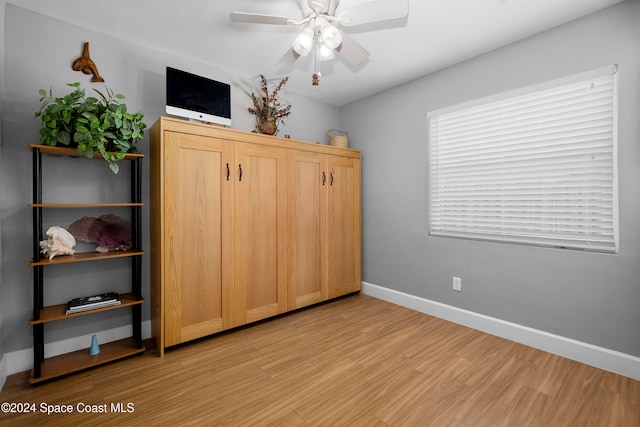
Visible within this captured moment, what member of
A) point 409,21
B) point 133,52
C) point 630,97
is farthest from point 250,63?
point 630,97

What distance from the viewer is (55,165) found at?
2.08m

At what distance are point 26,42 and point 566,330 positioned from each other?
14.6 ft

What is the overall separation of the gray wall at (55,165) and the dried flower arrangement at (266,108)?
879 millimetres

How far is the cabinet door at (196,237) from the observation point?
2.14 meters

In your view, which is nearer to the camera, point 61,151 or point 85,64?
point 61,151

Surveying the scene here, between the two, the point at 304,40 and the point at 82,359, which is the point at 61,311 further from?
the point at 304,40

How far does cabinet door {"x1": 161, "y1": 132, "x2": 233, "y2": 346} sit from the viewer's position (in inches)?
84.3

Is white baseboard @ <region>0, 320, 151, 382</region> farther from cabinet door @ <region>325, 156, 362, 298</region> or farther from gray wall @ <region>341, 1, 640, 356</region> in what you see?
gray wall @ <region>341, 1, 640, 356</region>

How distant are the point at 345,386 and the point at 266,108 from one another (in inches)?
101

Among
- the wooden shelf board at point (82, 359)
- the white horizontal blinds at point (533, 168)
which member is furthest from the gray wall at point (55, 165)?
the white horizontal blinds at point (533, 168)

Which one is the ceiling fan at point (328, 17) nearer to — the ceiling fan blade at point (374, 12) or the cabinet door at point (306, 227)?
the ceiling fan blade at point (374, 12)

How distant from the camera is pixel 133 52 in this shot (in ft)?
7.82

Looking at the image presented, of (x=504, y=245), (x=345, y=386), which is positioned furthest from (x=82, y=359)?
(x=504, y=245)

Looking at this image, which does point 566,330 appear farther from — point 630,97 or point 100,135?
point 100,135
